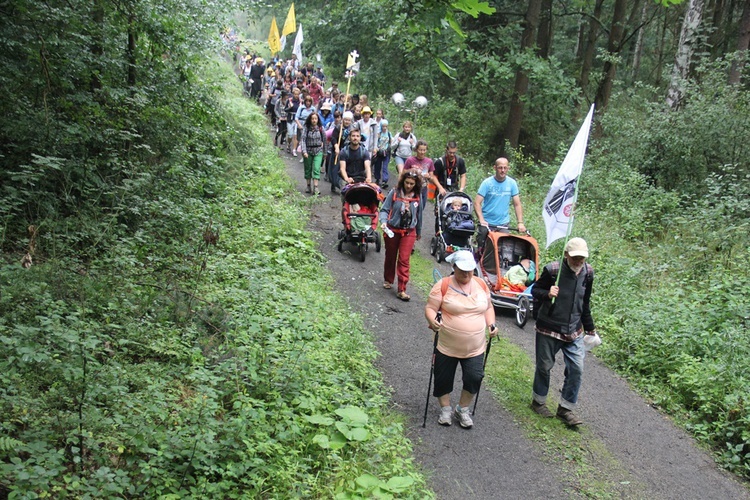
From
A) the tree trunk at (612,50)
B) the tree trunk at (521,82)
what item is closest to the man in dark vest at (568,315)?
the tree trunk at (521,82)

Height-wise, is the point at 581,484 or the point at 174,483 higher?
the point at 174,483

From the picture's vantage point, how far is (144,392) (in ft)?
16.4

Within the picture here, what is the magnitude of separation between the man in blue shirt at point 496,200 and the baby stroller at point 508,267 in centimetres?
30

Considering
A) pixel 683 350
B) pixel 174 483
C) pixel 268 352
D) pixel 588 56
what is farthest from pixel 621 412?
pixel 588 56

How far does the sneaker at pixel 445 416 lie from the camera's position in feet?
21.3

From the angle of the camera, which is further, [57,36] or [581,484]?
[57,36]

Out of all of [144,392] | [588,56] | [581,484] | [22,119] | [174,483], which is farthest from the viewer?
[588,56]

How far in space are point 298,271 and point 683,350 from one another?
5.57 meters

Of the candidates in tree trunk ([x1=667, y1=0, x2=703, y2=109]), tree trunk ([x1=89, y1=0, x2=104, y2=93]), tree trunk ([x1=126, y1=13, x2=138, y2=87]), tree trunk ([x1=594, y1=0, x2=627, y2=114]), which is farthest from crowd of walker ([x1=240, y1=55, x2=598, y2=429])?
tree trunk ([x1=594, y1=0, x2=627, y2=114])

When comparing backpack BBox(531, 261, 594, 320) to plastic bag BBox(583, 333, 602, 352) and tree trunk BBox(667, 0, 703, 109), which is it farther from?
tree trunk BBox(667, 0, 703, 109)

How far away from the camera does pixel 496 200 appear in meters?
10.6

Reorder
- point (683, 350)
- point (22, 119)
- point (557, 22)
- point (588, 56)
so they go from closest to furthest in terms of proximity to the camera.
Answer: point (22, 119) → point (683, 350) → point (588, 56) → point (557, 22)

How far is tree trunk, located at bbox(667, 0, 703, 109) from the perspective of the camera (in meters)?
16.1

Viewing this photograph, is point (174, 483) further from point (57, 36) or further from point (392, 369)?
point (57, 36)
